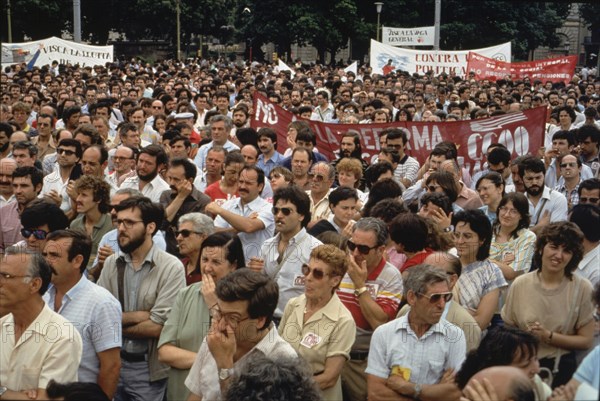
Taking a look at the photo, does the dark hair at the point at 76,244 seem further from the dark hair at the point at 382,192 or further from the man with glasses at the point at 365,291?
the dark hair at the point at 382,192

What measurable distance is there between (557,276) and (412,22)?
5488 cm

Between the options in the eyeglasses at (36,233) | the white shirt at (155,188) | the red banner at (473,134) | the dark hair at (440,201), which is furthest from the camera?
the red banner at (473,134)

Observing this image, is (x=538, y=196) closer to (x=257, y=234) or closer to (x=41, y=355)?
(x=257, y=234)

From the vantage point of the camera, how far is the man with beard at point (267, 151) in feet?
33.7

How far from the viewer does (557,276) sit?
5.22m

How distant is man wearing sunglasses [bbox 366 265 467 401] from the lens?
4.54m

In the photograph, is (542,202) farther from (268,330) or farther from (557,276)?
(268,330)

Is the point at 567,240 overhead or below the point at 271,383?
overhead

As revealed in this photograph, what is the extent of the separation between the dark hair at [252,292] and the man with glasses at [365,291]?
0.93m

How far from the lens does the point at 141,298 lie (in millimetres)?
5383

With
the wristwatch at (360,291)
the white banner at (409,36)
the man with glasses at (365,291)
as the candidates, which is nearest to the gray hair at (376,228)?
the man with glasses at (365,291)

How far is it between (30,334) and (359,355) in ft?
6.17

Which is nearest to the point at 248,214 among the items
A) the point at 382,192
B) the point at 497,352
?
the point at 382,192

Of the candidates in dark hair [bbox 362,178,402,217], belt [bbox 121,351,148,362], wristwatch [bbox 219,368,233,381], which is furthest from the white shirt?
wristwatch [bbox 219,368,233,381]
